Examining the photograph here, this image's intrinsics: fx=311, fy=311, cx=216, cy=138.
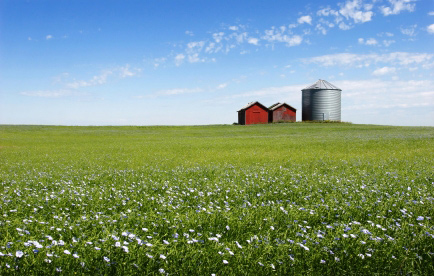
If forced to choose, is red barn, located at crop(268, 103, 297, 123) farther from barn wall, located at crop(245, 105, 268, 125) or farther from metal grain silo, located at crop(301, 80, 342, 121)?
metal grain silo, located at crop(301, 80, 342, 121)

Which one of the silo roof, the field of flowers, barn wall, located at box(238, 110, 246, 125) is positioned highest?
the silo roof

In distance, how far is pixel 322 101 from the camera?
79500mm

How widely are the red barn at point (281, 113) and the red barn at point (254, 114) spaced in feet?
5.37

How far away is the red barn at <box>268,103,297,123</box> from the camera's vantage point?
279 feet

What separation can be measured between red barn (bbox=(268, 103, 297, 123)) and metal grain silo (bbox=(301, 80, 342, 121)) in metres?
5.25

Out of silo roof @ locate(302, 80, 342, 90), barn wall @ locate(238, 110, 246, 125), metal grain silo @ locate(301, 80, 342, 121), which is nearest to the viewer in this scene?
metal grain silo @ locate(301, 80, 342, 121)

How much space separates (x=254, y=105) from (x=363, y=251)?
7980 cm

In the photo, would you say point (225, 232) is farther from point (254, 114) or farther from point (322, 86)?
point (322, 86)

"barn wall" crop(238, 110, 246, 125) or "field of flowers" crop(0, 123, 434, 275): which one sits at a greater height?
"barn wall" crop(238, 110, 246, 125)

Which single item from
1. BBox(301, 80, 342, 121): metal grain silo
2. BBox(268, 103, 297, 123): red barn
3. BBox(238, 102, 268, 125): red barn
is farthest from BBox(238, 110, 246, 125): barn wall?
BBox(301, 80, 342, 121): metal grain silo

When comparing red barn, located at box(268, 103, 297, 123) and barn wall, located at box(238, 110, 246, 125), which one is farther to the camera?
red barn, located at box(268, 103, 297, 123)

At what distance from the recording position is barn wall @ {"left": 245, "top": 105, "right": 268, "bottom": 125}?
272 ft

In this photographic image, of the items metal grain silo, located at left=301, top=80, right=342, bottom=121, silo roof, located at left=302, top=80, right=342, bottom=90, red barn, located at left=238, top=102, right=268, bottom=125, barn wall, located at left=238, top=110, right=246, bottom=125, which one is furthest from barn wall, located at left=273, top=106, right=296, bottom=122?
barn wall, located at left=238, top=110, right=246, bottom=125

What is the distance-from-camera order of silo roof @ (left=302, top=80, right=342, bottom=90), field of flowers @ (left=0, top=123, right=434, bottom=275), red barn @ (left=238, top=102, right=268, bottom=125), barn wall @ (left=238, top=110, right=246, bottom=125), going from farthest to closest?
1. barn wall @ (left=238, top=110, right=246, bottom=125)
2. red barn @ (left=238, top=102, right=268, bottom=125)
3. silo roof @ (left=302, top=80, right=342, bottom=90)
4. field of flowers @ (left=0, top=123, right=434, bottom=275)
